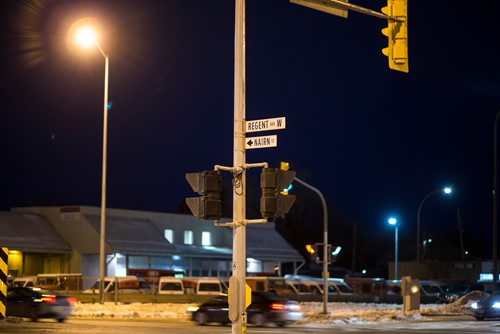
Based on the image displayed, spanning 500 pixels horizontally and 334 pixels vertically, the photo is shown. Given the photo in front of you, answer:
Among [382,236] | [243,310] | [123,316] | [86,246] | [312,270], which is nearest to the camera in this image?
[243,310]

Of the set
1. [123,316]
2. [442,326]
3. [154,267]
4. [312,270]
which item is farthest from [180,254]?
[312,270]

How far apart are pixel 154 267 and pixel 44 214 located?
9.14 metres

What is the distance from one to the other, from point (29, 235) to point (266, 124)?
48.4 metres

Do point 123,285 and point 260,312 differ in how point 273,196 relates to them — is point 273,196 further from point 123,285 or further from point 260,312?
point 123,285

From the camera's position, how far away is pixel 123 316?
34.2m

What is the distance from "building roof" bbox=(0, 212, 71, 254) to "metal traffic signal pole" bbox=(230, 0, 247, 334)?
4633cm

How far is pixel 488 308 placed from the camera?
3481cm

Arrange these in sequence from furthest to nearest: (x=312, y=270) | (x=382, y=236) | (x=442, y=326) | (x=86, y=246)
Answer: (x=382, y=236)
(x=312, y=270)
(x=86, y=246)
(x=442, y=326)

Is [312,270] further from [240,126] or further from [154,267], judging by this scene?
[240,126]

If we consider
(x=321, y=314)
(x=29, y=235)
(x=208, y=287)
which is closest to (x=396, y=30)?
(x=321, y=314)

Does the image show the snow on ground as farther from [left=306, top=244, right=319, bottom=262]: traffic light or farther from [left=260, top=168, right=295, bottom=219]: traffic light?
[left=260, top=168, right=295, bottom=219]: traffic light

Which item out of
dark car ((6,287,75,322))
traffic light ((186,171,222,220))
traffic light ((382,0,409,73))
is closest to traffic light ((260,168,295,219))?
traffic light ((186,171,222,220))

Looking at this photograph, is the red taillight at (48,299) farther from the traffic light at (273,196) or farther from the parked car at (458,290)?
the parked car at (458,290)

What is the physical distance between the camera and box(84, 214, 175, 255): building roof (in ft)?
200
